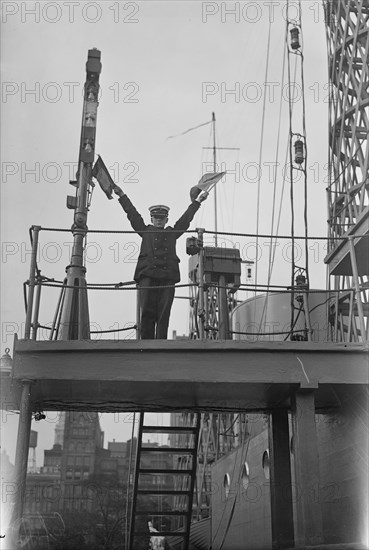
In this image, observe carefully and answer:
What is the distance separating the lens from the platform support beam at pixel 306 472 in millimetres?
6859

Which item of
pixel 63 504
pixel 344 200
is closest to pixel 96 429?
pixel 63 504

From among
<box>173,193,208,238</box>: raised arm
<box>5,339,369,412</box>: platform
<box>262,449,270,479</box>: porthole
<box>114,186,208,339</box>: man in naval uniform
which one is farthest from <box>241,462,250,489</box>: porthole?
<box>173,193,208,238</box>: raised arm

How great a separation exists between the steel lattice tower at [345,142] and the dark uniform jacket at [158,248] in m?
4.00

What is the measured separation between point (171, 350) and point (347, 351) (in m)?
1.90

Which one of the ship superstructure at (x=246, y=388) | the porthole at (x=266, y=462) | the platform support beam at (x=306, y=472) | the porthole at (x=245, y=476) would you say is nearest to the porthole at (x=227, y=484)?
the porthole at (x=245, y=476)

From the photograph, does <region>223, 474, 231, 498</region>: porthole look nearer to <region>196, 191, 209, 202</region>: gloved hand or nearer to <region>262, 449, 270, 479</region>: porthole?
<region>262, 449, 270, 479</region>: porthole

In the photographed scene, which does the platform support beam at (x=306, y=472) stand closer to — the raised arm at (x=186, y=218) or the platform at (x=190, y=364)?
the platform at (x=190, y=364)

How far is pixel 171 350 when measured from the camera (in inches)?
285

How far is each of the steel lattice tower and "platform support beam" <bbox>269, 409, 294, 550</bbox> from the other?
3.32 meters

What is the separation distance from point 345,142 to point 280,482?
25.0 feet

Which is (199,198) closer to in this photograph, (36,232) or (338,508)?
(36,232)

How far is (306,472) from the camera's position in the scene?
7008 millimetres

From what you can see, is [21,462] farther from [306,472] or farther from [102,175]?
[102,175]

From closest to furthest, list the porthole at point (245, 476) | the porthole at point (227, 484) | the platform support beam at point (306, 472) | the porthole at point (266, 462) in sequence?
the platform support beam at point (306, 472) < the porthole at point (266, 462) < the porthole at point (245, 476) < the porthole at point (227, 484)
